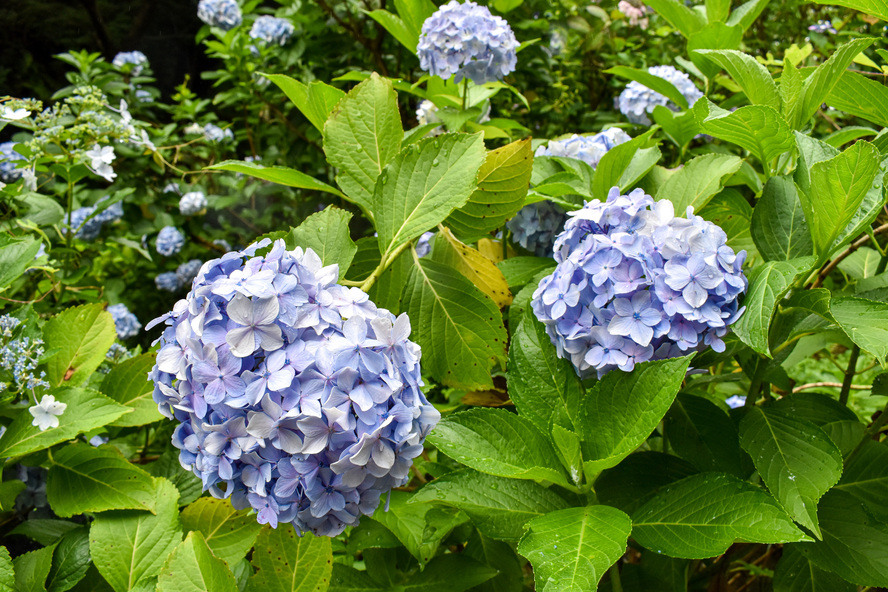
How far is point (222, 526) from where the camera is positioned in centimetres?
100

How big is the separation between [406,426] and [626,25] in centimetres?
334

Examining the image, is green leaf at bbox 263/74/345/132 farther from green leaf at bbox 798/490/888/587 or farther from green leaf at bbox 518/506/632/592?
green leaf at bbox 798/490/888/587

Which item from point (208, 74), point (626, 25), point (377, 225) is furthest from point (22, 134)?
point (626, 25)

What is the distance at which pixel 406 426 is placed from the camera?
0.73 metres

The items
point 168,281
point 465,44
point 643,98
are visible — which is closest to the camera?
point 465,44

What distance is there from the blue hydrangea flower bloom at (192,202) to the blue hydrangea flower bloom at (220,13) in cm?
101

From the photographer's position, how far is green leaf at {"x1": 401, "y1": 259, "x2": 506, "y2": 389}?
999 millimetres

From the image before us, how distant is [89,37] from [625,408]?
521cm

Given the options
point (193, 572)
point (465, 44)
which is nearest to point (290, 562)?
point (193, 572)

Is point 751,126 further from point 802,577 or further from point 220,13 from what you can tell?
point 220,13

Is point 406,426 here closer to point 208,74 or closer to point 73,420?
point 73,420

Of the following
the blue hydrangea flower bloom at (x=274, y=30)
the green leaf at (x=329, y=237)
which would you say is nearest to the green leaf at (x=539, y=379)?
the green leaf at (x=329, y=237)

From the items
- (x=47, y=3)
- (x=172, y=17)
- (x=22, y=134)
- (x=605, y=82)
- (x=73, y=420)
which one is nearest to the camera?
(x=73, y=420)

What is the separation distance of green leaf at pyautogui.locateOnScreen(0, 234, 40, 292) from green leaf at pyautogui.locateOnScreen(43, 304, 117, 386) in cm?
13
